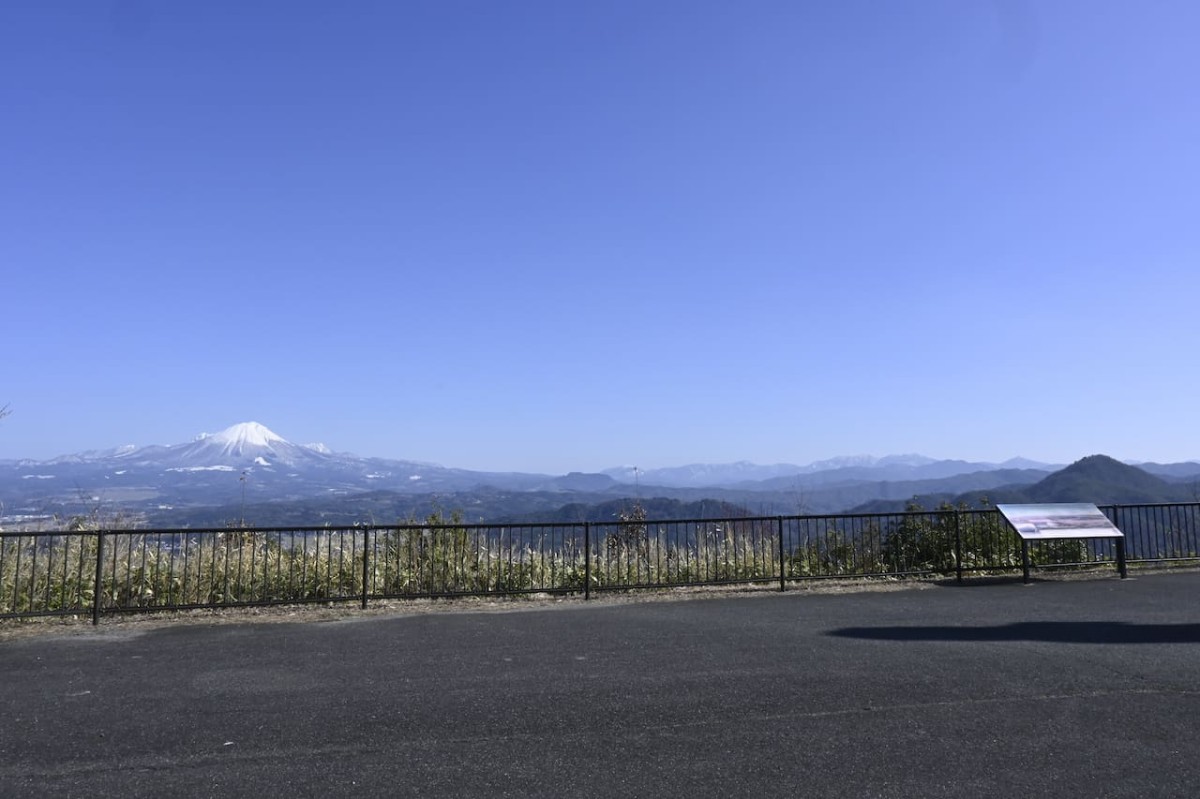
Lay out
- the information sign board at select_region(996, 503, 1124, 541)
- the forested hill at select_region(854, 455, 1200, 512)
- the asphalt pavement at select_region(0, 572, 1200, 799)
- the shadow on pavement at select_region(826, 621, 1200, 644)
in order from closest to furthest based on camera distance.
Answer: the asphalt pavement at select_region(0, 572, 1200, 799)
the shadow on pavement at select_region(826, 621, 1200, 644)
the information sign board at select_region(996, 503, 1124, 541)
the forested hill at select_region(854, 455, 1200, 512)

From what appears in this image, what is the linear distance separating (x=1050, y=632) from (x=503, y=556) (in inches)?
306

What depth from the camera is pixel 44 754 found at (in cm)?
507

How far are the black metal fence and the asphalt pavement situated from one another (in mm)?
1633

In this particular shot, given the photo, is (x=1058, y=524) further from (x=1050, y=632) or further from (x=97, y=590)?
(x=97, y=590)

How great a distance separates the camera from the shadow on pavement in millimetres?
8328

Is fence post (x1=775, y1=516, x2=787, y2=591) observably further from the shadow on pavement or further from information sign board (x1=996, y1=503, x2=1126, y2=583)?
information sign board (x1=996, y1=503, x2=1126, y2=583)

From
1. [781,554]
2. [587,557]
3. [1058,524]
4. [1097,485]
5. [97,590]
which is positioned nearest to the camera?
[97,590]

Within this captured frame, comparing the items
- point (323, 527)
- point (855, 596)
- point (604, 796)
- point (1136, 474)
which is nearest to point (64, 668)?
point (323, 527)

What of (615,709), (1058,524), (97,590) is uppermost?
(1058,524)

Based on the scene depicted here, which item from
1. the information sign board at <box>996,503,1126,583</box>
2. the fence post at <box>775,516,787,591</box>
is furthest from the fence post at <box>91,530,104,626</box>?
the information sign board at <box>996,503,1126,583</box>

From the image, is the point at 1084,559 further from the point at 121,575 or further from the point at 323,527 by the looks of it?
the point at 121,575

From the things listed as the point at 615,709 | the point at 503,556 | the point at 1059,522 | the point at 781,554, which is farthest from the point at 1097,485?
the point at 615,709

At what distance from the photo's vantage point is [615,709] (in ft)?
19.5

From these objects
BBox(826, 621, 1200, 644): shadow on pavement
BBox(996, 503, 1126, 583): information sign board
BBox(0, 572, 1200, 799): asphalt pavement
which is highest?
BBox(996, 503, 1126, 583): information sign board
